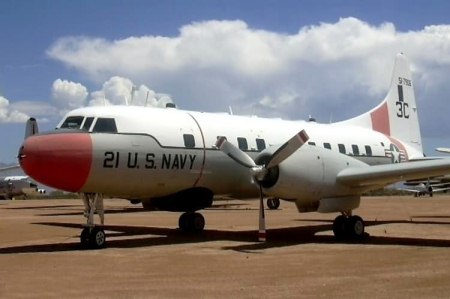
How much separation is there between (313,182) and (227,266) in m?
4.96

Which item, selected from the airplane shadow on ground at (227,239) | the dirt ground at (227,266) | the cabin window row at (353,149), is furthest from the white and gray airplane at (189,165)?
the cabin window row at (353,149)

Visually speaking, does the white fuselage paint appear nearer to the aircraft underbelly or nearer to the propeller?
the aircraft underbelly

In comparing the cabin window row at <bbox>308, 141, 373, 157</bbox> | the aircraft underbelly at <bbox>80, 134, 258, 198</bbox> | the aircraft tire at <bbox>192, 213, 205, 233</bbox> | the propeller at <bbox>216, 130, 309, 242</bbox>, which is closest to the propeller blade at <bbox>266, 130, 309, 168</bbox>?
the propeller at <bbox>216, 130, 309, 242</bbox>

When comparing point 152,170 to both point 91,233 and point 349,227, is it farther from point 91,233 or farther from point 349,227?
point 349,227

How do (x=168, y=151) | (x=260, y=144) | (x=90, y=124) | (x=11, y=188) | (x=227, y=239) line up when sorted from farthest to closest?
(x=11, y=188) → (x=260, y=144) → (x=227, y=239) → (x=168, y=151) → (x=90, y=124)

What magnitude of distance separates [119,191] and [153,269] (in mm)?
4687

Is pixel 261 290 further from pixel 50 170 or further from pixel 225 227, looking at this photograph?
pixel 225 227

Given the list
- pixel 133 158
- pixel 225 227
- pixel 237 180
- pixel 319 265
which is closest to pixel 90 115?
pixel 133 158

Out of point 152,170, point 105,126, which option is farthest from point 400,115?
point 105,126

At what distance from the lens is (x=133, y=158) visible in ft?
50.6

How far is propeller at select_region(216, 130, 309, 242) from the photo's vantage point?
15344 millimetres

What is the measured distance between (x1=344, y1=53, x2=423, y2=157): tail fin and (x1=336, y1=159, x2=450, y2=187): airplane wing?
8.17m

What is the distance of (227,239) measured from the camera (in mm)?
17391

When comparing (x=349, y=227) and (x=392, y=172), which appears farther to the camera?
(x=349, y=227)
